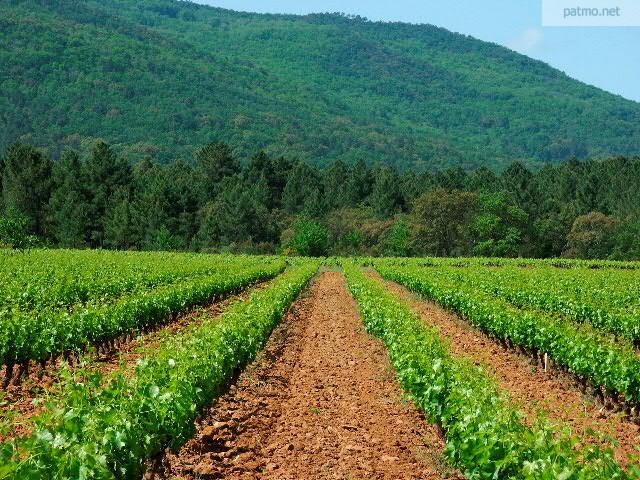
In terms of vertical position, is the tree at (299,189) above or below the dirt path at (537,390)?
above

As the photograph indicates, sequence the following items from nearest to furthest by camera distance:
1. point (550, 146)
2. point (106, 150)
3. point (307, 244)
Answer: point (307, 244) < point (106, 150) < point (550, 146)

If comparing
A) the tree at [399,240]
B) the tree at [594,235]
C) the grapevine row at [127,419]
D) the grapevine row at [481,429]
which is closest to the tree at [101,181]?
the tree at [399,240]

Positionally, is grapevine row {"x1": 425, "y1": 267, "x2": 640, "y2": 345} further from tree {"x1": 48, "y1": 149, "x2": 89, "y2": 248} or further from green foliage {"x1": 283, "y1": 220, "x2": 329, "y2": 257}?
tree {"x1": 48, "y1": 149, "x2": 89, "y2": 248}

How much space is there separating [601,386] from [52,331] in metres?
9.91

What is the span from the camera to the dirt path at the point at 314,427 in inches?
298

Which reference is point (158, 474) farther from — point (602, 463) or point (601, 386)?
point (601, 386)

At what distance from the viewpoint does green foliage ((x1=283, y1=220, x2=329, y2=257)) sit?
7075cm

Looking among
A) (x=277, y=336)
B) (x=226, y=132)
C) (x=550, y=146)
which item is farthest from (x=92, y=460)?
(x=550, y=146)

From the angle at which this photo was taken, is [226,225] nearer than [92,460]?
No

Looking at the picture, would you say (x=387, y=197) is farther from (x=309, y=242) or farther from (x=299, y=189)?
(x=309, y=242)

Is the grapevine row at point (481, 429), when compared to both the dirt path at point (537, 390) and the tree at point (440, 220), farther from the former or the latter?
the tree at point (440, 220)

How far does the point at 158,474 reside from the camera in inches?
292

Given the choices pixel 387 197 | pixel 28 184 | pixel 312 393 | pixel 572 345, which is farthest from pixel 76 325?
pixel 387 197

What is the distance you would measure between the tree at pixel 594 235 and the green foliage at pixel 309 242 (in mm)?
27168
